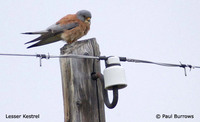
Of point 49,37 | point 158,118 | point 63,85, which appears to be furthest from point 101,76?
point 49,37

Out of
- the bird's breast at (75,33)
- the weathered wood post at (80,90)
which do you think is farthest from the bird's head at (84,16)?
the weathered wood post at (80,90)

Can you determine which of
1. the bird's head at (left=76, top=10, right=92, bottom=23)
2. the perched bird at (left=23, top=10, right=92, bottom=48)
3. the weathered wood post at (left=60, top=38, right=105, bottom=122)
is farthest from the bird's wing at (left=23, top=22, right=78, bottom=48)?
the weathered wood post at (left=60, top=38, right=105, bottom=122)

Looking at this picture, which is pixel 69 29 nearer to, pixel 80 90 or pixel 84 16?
pixel 84 16

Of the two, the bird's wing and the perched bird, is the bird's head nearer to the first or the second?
the perched bird

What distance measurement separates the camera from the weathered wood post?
3451 millimetres

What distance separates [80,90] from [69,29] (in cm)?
299

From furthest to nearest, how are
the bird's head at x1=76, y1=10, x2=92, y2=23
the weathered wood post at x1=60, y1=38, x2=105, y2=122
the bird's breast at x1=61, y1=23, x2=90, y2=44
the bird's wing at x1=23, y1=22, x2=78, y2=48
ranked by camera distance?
the bird's head at x1=76, y1=10, x2=92, y2=23 → the bird's breast at x1=61, y1=23, x2=90, y2=44 → the bird's wing at x1=23, y1=22, x2=78, y2=48 → the weathered wood post at x1=60, y1=38, x2=105, y2=122

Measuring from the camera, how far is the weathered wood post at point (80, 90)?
3.45 m

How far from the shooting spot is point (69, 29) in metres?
6.37

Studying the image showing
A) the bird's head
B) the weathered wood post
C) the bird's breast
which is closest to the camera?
the weathered wood post

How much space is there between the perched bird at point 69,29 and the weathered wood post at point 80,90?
7.79 feet

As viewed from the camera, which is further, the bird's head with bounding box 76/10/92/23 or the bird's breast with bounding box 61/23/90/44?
the bird's head with bounding box 76/10/92/23

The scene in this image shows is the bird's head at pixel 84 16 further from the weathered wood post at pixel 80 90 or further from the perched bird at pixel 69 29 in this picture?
the weathered wood post at pixel 80 90

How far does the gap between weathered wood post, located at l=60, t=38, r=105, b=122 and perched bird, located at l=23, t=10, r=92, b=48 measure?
2.38 meters
